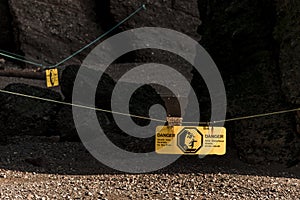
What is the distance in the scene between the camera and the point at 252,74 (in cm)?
502

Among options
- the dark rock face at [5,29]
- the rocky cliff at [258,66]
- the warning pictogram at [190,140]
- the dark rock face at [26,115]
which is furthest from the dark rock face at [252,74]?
the dark rock face at [5,29]

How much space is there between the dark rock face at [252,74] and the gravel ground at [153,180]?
186 mm

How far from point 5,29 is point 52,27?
4.67 feet

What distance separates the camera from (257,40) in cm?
523

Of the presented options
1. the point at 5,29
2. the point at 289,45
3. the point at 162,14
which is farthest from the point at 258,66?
the point at 5,29

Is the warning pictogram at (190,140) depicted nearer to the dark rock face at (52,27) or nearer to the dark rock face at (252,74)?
→ the dark rock face at (252,74)

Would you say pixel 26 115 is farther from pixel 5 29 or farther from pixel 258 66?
pixel 5 29

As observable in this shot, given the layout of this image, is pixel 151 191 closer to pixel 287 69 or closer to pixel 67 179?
pixel 67 179

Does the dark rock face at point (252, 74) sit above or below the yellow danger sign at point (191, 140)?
above

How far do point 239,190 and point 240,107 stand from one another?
98 centimetres

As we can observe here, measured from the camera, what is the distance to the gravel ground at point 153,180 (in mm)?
4125

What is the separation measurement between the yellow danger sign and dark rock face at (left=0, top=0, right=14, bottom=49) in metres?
10.1

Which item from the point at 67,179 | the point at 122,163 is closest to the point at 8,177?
the point at 67,179

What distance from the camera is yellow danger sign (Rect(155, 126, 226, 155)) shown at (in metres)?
4.45
